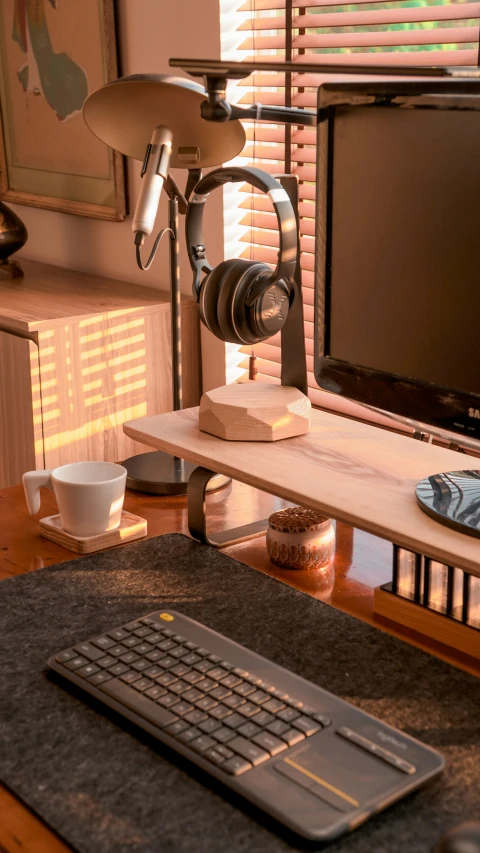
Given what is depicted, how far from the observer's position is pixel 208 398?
3.87ft

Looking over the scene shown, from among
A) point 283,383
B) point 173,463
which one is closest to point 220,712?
point 283,383

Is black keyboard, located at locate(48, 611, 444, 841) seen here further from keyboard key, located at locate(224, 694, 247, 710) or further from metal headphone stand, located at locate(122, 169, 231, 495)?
metal headphone stand, located at locate(122, 169, 231, 495)

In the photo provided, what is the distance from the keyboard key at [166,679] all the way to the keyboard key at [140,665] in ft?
0.07

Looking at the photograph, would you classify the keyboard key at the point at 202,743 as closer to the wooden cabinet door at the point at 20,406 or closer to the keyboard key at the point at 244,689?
the keyboard key at the point at 244,689

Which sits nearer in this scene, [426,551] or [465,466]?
[426,551]

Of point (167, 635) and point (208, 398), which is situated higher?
point (208, 398)

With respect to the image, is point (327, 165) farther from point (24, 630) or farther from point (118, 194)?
point (118, 194)

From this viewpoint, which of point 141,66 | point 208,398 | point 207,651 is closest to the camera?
point 207,651

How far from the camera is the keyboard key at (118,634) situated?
90 cm

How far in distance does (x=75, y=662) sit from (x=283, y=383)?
494 mm

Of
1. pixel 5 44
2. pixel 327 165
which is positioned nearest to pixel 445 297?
pixel 327 165

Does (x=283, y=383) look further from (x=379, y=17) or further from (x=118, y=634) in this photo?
(x=379, y=17)

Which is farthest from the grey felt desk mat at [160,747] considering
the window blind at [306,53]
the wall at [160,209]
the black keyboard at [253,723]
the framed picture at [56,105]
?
the framed picture at [56,105]

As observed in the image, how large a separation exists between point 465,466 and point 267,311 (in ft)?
0.92
